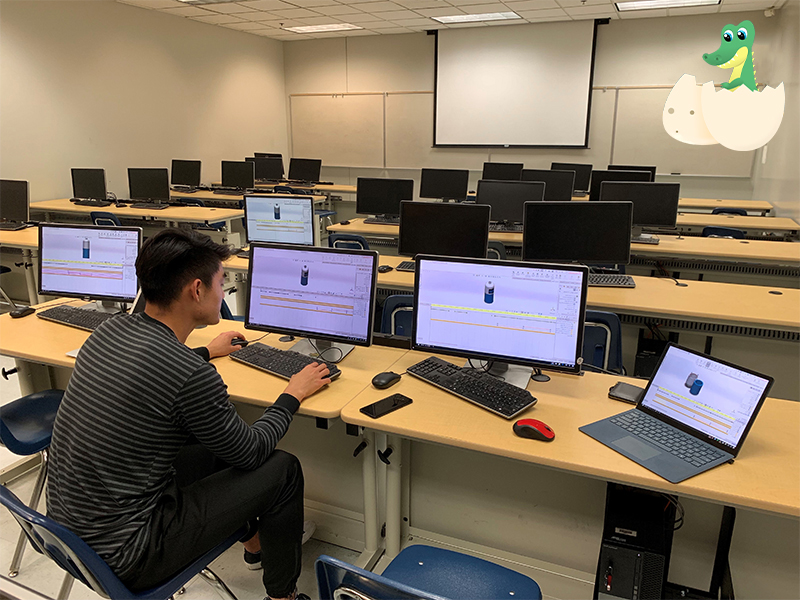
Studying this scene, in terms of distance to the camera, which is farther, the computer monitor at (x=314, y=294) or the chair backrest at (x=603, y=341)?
the chair backrest at (x=603, y=341)

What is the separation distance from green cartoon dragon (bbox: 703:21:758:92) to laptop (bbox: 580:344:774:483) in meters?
4.55

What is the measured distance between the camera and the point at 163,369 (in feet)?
4.49

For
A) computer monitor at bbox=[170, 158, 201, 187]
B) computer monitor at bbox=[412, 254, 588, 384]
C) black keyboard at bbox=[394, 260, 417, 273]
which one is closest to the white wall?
computer monitor at bbox=[170, 158, 201, 187]

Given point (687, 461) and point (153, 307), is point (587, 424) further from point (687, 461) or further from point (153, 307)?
point (153, 307)

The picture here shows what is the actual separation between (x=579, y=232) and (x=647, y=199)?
145 centimetres

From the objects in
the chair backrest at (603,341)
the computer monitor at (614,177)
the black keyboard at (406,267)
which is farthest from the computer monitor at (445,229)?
the computer monitor at (614,177)

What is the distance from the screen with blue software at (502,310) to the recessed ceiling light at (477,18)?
7.08 metres

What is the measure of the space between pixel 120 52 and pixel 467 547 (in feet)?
24.5

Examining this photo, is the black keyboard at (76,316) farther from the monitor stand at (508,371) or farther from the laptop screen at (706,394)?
the laptop screen at (706,394)

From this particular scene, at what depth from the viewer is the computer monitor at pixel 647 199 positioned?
13.7 ft

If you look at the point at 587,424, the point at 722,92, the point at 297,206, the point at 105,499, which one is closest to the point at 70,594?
the point at 105,499

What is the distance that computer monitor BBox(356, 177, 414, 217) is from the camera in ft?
17.8

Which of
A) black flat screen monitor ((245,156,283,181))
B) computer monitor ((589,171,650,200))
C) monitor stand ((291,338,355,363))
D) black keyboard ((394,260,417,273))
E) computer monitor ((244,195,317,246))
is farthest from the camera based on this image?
black flat screen monitor ((245,156,283,181))

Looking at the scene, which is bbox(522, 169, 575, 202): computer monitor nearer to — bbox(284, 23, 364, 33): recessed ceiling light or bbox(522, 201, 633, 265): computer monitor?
bbox(522, 201, 633, 265): computer monitor
